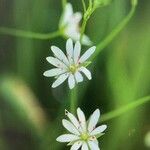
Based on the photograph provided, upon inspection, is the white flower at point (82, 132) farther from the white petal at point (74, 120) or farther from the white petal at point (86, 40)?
the white petal at point (86, 40)

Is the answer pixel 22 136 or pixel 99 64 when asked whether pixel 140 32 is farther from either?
pixel 22 136

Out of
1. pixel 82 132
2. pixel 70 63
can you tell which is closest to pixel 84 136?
pixel 82 132

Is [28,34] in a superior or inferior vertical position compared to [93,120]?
superior

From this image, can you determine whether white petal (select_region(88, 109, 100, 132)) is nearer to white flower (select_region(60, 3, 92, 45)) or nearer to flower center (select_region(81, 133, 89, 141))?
flower center (select_region(81, 133, 89, 141))

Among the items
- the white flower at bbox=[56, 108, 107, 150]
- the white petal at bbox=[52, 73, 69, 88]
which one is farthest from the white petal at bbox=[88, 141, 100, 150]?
the white petal at bbox=[52, 73, 69, 88]

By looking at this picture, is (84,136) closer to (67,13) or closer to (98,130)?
(98,130)

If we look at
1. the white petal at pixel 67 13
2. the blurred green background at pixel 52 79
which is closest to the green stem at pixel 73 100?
the blurred green background at pixel 52 79
